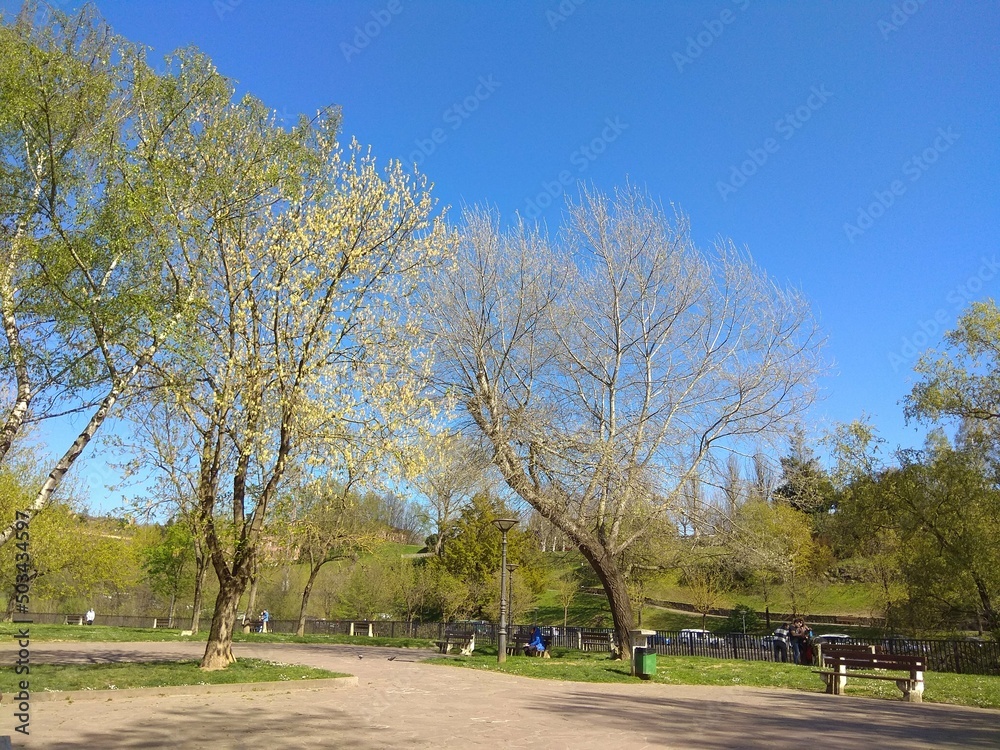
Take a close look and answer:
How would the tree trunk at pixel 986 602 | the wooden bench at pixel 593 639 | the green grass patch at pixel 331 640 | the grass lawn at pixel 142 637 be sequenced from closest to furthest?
the grass lawn at pixel 142 637 < the tree trunk at pixel 986 602 < the wooden bench at pixel 593 639 < the green grass patch at pixel 331 640

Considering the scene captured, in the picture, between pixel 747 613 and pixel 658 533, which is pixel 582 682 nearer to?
pixel 658 533

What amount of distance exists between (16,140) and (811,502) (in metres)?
20.4

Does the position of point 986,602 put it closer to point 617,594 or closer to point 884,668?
point 617,594

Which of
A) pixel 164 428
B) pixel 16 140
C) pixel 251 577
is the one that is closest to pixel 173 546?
pixel 164 428

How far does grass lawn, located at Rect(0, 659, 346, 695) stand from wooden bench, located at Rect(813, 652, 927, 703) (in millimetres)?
10082

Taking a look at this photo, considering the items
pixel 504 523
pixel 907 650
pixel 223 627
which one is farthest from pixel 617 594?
pixel 223 627

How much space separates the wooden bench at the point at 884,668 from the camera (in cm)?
1375

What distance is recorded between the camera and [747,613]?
44875mm

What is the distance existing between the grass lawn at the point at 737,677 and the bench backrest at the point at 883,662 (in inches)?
24.0

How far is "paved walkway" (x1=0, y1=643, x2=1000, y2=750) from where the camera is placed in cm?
796

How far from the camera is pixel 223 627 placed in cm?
1386

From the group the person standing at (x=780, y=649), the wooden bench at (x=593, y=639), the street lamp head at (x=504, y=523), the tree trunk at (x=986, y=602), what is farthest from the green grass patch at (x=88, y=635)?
the tree trunk at (x=986, y=602)

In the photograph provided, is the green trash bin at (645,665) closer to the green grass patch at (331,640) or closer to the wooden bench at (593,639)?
the wooden bench at (593,639)
